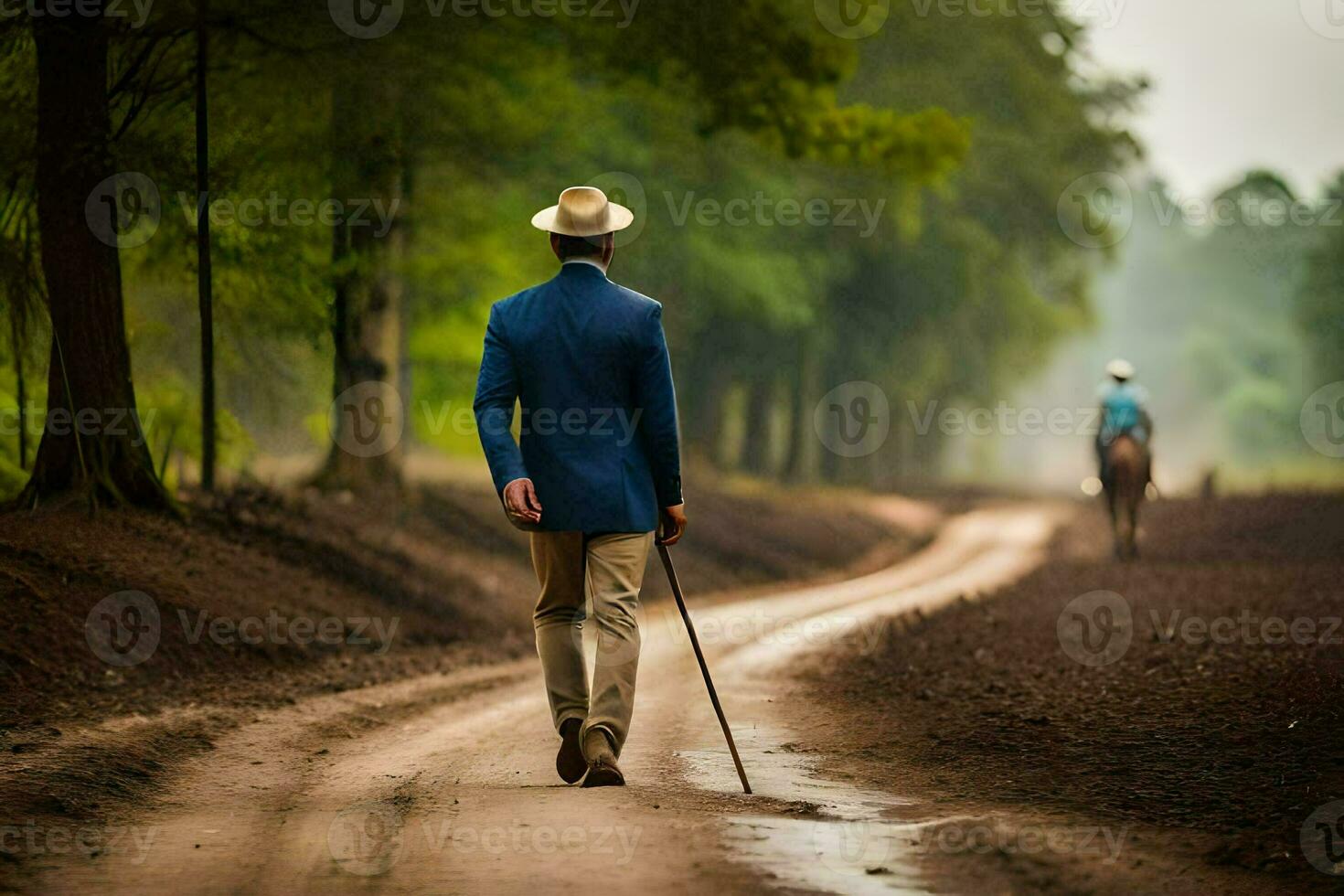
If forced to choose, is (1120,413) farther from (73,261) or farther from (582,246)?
(582,246)

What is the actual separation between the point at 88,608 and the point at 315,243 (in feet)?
17.0

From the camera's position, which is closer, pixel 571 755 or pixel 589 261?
pixel 571 755

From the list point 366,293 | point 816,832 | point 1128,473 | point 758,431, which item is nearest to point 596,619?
point 816,832

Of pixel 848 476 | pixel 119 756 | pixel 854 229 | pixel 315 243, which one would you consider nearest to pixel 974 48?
pixel 854 229

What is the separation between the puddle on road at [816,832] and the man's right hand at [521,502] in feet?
5.16

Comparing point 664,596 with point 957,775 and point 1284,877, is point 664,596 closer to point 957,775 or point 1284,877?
point 957,775

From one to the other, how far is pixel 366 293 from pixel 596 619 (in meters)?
11.5

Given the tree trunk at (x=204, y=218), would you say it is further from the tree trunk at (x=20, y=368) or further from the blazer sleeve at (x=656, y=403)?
the blazer sleeve at (x=656, y=403)

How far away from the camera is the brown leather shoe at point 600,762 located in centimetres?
679

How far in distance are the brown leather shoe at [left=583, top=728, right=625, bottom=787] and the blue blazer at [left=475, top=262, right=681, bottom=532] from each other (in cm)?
98

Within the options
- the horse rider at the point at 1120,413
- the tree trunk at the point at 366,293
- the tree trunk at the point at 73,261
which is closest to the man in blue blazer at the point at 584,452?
the tree trunk at the point at 73,261

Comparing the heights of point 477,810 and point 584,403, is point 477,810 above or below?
below

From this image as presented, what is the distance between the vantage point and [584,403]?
275 inches

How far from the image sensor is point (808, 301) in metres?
34.7
